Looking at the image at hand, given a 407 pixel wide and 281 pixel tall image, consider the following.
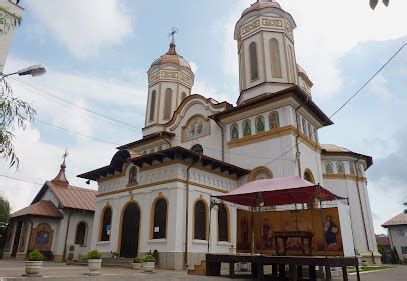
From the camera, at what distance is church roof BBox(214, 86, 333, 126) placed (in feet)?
57.9

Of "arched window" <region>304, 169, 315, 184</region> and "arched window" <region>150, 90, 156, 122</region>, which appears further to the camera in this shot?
"arched window" <region>150, 90, 156, 122</region>

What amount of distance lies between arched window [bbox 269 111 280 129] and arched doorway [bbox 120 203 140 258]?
8.54 meters

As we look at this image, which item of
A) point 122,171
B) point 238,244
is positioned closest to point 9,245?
point 122,171

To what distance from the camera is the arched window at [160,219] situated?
631 inches

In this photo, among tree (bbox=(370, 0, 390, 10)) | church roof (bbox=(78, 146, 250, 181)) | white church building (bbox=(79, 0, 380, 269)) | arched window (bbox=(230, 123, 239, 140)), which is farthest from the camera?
arched window (bbox=(230, 123, 239, 140))

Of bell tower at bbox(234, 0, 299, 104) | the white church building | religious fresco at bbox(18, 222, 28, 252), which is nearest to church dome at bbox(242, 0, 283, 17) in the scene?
bell tower at bbox(234, 0, 299, 104)

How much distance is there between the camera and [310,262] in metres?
9.38

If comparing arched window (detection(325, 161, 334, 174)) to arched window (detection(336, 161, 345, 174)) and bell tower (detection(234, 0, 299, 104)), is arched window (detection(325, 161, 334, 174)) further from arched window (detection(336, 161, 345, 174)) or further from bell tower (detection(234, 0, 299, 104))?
bell tower (detection(234, 0, 299, 104))

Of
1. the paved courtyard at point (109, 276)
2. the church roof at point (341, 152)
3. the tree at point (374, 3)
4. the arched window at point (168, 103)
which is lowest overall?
the paved courtyard at point (109, 276)

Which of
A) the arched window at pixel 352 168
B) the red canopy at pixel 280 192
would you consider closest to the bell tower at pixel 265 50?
the red canopy at pixel 280 192

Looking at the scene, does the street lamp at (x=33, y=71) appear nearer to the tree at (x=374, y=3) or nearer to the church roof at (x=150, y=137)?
the tree at (x=374, y=3)

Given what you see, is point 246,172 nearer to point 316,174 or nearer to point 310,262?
point 316,174

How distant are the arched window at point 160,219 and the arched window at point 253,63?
1024 centimetres

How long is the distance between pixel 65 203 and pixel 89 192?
13.0 feet
